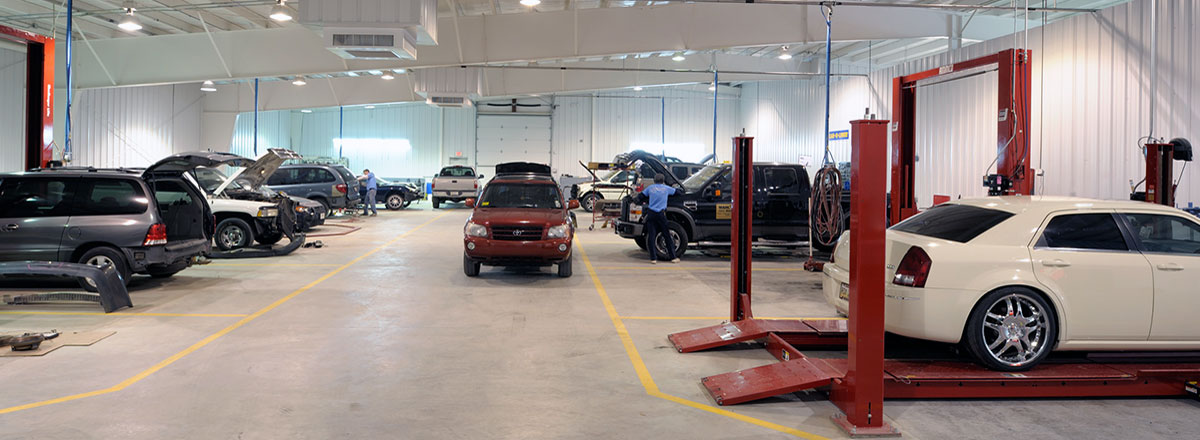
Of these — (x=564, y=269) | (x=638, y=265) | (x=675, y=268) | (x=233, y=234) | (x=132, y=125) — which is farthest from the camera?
(x=132, y=125)

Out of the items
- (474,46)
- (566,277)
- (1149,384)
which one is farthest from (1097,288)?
(474,46)

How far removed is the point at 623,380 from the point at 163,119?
26.8 metres

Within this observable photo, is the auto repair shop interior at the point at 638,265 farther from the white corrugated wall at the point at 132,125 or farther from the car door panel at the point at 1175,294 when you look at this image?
the white corrugated wall at the point at 132,125

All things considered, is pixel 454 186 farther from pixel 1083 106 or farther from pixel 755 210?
pixel 1083 106

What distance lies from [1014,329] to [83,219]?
31.5 ft

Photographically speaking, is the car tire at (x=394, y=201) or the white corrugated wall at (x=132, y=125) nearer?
the white corrugated wall at (x=132, y=125)

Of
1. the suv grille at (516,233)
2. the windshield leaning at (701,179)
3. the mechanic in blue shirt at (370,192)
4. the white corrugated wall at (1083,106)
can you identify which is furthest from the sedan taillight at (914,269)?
the mechanic in blue shirt at (370,192)

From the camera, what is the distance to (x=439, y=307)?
863cm

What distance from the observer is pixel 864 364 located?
451 cm

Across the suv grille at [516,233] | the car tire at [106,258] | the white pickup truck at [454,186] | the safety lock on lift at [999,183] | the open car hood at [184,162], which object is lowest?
the car tire at [106,258]

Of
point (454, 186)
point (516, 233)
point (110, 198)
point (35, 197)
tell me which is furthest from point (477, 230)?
point (454, 186)

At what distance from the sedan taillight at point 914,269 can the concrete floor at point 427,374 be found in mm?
828

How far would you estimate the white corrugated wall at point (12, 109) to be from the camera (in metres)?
18.8

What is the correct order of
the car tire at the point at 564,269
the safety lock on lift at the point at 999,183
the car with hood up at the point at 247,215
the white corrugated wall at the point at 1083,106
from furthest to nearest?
the car with hood up at the point at 247,215 → the white corrugated wall at the point at 1083,106 → the car tire at the point at 564,269 → the safety lock on lift at the point at 999,183
